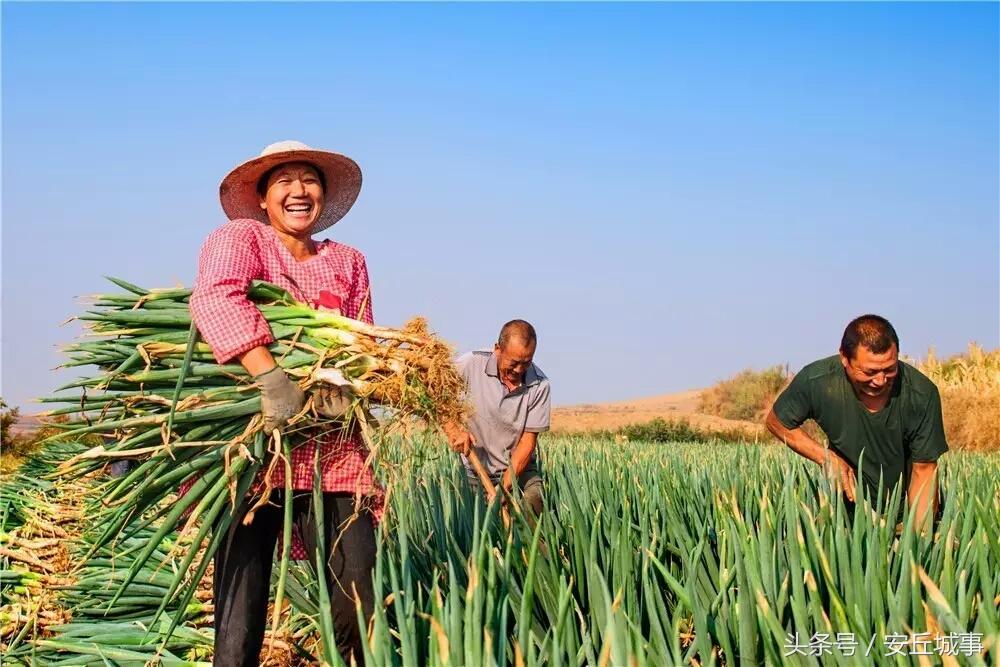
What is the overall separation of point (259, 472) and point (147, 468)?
0.26m

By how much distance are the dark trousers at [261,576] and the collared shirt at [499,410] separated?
198 cm

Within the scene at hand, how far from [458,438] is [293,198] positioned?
0.77 m

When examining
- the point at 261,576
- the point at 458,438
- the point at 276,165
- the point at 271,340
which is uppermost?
the point at 276,165

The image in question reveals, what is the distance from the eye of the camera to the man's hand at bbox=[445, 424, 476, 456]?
2564 millimetres

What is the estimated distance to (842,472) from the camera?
3146 mm

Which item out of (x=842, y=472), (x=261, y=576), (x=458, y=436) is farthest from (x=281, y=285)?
(x=842, y=472)

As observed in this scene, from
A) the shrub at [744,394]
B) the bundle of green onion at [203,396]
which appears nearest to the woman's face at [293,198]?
the bundle of green onion at [203,396]

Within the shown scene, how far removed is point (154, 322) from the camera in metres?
2.37

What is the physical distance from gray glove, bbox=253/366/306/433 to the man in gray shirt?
2112 mm

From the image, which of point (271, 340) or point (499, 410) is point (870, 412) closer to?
point (499, 410)

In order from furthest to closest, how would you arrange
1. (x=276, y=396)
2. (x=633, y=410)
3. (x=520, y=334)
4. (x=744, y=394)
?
(x=633, y=410) < (x=744, y=394) < (x=520, y=334) < (x=276, y=396)

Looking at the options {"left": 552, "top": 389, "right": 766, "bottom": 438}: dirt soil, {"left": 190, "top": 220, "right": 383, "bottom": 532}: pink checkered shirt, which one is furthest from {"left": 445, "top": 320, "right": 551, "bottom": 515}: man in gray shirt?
{"left": 552, "top": 389, "right": 766, "bottom": 438}: dirt soil

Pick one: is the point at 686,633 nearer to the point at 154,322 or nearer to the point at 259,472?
the point at 259,472

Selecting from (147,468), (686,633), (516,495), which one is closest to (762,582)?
(686,633)
